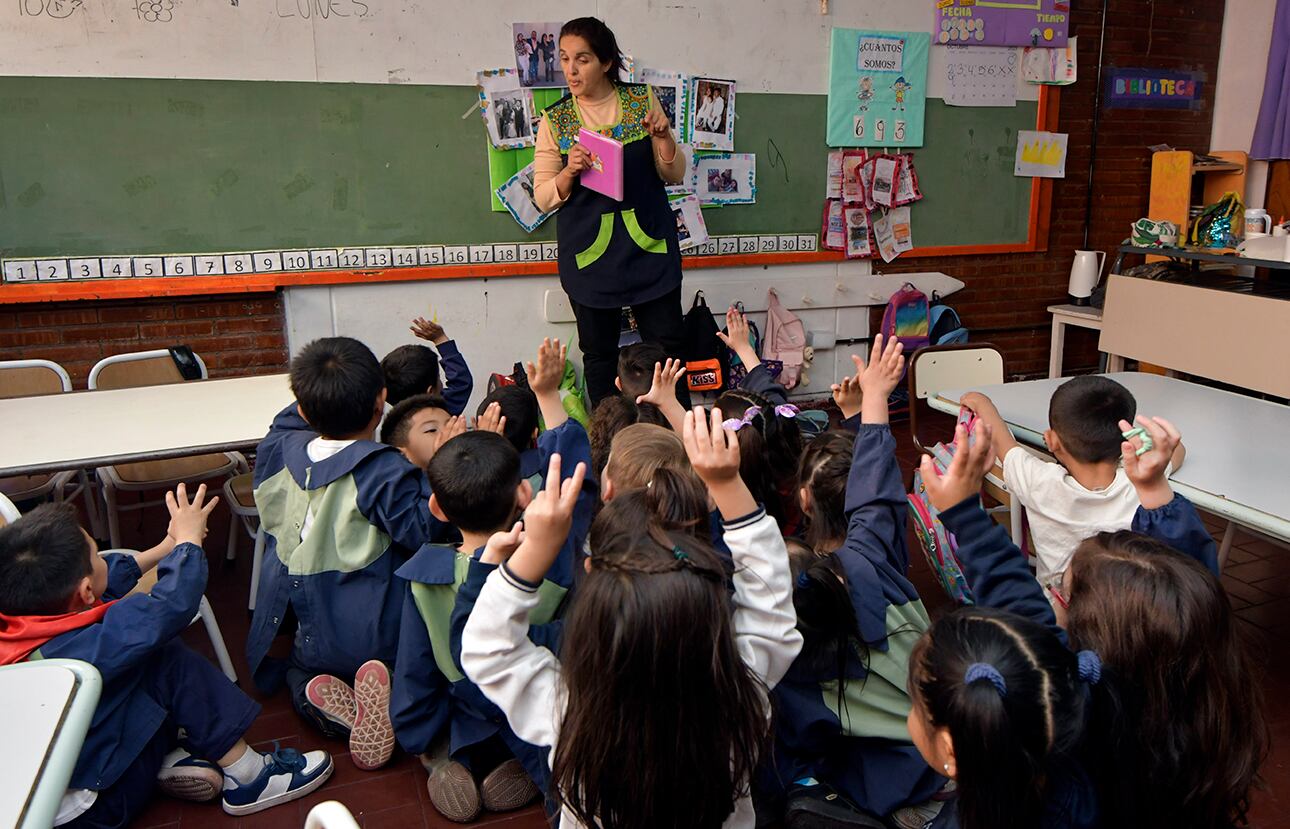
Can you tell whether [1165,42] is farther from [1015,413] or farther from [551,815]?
[551,815]

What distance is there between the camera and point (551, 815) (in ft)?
5.83

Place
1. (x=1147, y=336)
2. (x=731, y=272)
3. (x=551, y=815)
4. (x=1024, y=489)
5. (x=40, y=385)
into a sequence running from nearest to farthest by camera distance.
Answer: (x=551, y=815) < (x=1024, y=489) < (x=40, y=385) < (x=1147, y=336) < (x=731, y=272)

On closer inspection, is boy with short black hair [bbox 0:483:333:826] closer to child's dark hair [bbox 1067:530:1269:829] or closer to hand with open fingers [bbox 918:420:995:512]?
hand with open fingers [bbox 918:420:995:512]

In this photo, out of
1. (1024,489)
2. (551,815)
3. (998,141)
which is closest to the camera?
(551,815)

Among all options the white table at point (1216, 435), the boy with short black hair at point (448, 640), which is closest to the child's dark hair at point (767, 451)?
the boy with short black hair at point (448, 640)

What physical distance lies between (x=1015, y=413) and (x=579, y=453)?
51.9 inches

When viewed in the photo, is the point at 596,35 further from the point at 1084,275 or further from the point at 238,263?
the point at 1084,275

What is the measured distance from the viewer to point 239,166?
13.2 feet

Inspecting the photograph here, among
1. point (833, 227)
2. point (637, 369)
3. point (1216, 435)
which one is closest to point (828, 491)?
point (1216, 435)

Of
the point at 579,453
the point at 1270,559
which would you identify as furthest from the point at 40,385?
the point at 1270,559

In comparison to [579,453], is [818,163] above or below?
above

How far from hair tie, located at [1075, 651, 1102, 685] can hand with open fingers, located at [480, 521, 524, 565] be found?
77cm

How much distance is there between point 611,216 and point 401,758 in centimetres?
228

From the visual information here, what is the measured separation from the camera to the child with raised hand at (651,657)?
122 centimetres
